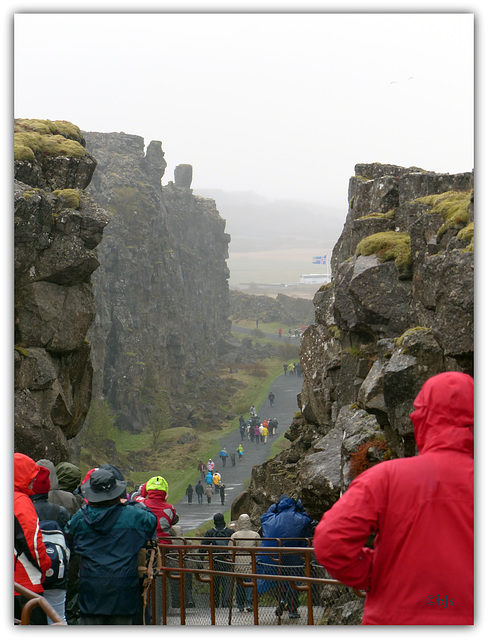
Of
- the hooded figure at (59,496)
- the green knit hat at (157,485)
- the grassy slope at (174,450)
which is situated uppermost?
the hooded figure at (59,496)

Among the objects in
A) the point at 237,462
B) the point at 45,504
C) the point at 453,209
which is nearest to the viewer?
the point at 45,504

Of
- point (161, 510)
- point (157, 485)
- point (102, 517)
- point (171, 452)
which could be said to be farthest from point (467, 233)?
point (171, 452)

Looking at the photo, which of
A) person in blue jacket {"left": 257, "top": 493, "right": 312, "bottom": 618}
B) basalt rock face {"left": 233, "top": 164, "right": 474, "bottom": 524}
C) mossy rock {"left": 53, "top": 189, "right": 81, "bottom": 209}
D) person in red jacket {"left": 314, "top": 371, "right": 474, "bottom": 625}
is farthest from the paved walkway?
person in red jacket {"left": 314, "top": 371, "right": 474, "bottom": 625}

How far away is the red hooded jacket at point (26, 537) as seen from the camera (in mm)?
7535

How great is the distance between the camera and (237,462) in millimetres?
73625

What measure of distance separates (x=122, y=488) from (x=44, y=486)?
1677mm

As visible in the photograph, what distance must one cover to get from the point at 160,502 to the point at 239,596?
2.27 metres

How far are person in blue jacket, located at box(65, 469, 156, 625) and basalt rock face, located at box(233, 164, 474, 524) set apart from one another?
5.08 m

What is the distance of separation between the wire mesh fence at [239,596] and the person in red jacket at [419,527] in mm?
6262

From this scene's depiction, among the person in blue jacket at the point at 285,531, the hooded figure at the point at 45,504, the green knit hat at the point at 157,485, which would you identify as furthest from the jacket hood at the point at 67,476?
the person in blue jacket at the point at 285,531

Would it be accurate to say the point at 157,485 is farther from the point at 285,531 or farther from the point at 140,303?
the point at 140,303

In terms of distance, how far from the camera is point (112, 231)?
112 m

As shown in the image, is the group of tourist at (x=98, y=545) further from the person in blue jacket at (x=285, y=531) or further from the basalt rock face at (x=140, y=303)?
the basalt rock face at (x=140, y=303)

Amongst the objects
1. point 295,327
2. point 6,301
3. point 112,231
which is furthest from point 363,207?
point 295,327
